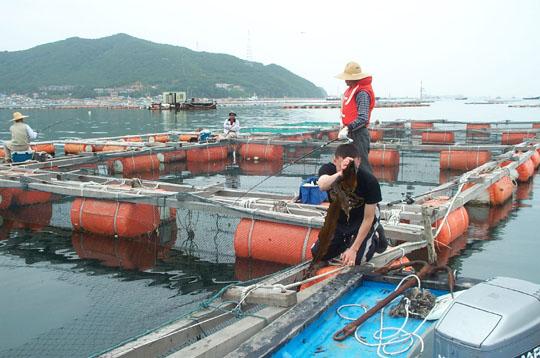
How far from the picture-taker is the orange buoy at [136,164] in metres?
18.0

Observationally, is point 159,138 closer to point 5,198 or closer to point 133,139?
point 133,139

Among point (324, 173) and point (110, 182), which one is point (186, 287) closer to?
point (324, 173)

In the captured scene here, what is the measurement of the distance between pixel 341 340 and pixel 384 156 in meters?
17.2

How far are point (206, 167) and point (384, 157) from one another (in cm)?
776

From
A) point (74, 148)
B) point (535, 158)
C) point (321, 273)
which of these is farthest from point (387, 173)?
point (321, 273)

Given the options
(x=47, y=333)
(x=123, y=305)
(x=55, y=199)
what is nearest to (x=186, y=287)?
(x=123, y=305)

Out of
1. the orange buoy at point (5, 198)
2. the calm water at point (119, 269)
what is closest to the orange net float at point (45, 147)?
the calm water at point (119, 269)

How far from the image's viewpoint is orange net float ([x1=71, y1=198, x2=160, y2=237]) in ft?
31.8

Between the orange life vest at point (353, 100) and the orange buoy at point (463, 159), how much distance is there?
13.6 m

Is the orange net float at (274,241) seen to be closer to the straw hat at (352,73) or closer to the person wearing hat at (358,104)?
the person wearing hat at (358,104)

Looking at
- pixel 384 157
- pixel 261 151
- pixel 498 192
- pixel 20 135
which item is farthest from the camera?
pixel 261 151

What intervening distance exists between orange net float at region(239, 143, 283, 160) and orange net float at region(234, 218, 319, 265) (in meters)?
13.5

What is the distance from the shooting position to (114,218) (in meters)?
9.72

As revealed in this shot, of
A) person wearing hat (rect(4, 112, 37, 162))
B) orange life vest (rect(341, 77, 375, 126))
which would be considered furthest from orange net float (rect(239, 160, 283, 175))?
orange life vest (rect(341, 77, 375, 126))
